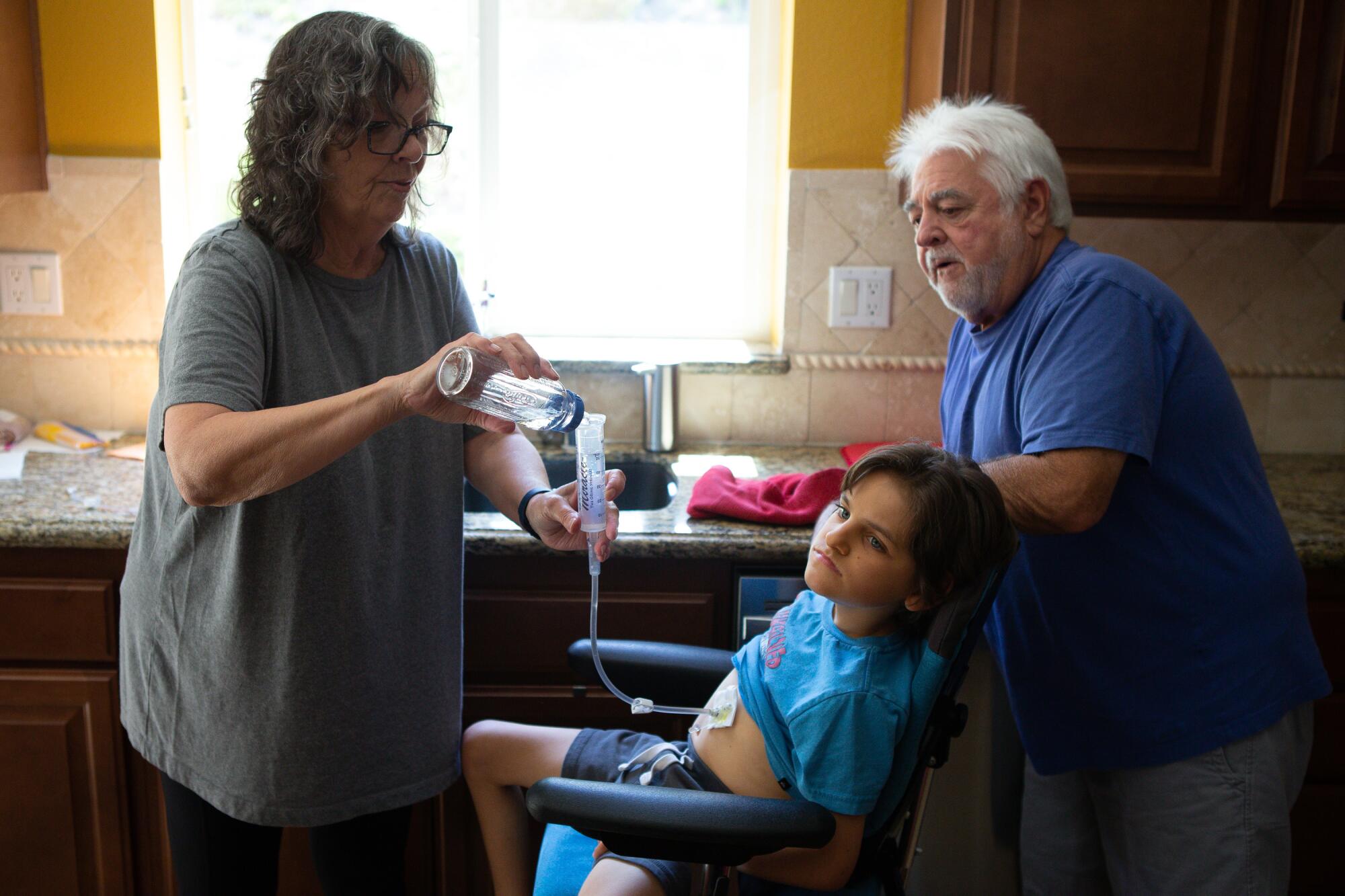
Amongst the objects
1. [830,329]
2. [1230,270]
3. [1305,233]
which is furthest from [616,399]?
[1305,233]

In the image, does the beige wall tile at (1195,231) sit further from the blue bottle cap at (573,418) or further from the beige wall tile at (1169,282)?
the blue bottle cap at (573,418)

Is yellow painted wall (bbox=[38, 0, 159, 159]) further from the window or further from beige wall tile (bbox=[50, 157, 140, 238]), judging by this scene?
the window

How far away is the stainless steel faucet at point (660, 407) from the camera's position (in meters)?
2.22

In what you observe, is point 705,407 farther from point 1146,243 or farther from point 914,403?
point 1146,243

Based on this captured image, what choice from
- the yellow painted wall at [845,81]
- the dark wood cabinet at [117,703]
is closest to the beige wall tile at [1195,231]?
the yellow painted wall at [845,81]

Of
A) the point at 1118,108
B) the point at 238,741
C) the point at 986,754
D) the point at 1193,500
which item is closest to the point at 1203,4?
the point at 1118,108

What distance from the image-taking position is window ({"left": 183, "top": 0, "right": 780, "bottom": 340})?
7.95 ft

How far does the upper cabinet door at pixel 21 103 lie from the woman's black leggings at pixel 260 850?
1423 mm

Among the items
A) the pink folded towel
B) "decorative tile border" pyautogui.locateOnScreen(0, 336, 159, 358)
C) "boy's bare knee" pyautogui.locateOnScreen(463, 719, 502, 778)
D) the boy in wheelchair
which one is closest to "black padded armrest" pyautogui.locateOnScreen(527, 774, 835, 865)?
the boy in wheelchair

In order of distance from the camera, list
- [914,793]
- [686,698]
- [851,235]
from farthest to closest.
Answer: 1. [851,235]
2. [686,698]
3. [914,793]

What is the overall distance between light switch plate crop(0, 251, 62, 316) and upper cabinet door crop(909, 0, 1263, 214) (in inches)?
73.9

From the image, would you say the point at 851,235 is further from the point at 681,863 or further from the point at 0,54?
the point at 0,54

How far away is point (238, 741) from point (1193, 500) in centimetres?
121

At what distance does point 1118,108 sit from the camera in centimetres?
188
